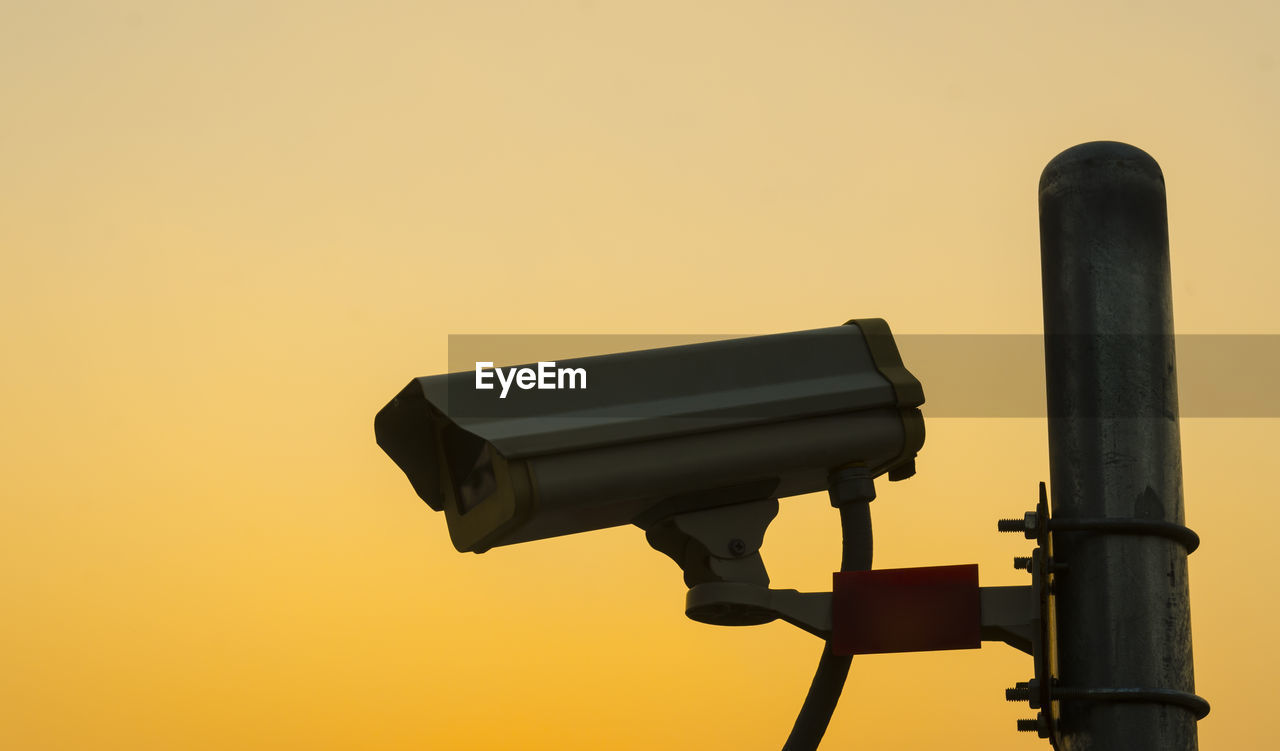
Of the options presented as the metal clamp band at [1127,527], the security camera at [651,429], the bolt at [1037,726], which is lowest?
the bolt at [1037,726]

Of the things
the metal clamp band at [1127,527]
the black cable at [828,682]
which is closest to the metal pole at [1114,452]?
the metal clamp band at [1127,527]

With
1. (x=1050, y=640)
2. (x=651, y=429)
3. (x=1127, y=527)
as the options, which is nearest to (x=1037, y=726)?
(x=1050, y=640)

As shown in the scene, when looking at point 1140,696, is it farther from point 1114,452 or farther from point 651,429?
point 651,429

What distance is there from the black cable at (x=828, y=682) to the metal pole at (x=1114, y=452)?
39 cm

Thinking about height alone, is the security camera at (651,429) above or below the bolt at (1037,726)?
above

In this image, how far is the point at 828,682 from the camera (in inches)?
106

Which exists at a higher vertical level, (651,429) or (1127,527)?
(651,429)

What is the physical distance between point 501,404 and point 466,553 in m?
0.42

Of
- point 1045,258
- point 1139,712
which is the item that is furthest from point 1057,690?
point 1045,258

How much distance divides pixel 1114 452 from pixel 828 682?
2.10ft

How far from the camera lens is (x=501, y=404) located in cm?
272

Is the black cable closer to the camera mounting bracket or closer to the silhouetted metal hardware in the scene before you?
A: the camera mounting bracket

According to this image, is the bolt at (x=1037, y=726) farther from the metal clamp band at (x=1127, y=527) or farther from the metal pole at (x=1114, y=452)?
the metal clamp band at (x=1127, y=527)

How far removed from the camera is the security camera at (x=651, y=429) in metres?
2.70
